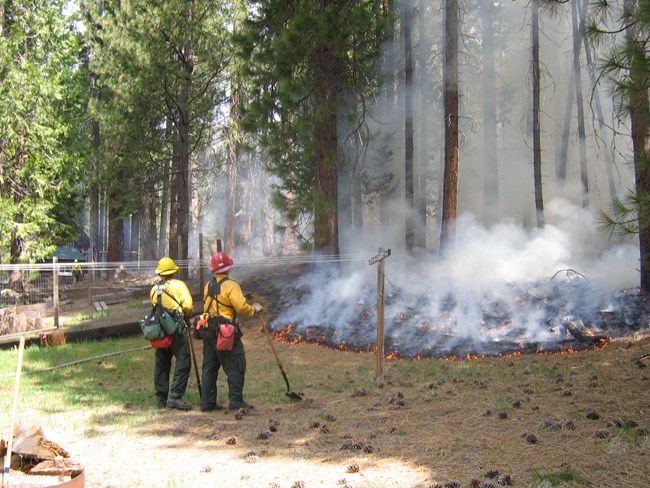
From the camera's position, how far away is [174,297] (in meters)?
7.88

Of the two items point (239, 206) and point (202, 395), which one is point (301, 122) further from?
point (239, 206)

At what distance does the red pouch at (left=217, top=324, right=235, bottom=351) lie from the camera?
7453 millimetres

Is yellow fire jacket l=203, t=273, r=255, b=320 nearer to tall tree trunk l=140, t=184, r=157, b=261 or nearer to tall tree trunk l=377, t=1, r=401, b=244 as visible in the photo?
tall tree trunk l=377, t=1, r=401, b=244

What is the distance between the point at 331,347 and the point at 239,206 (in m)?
17.2

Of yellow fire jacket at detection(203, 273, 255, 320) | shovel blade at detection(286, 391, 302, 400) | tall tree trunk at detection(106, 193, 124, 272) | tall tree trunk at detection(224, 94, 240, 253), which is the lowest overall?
shovel blade at detection(286, 391, 302, 400)

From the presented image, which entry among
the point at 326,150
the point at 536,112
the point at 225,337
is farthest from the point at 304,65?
the point at 225,337

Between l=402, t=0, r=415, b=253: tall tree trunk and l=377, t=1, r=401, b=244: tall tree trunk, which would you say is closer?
l=377, t=1, r=401, b=244: tall tree trunk

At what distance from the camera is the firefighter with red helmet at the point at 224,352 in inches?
301

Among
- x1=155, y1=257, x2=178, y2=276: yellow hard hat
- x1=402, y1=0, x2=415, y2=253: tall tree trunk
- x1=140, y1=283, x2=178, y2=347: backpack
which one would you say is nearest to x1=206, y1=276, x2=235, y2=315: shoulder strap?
x1=140, y1=283, x2=178, y2=347: backpack

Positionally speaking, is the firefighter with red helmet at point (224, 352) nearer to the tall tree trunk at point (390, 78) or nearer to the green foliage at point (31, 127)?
the tall tree trunk at point (390, 78)

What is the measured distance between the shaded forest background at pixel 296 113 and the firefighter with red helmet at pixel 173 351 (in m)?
5.23

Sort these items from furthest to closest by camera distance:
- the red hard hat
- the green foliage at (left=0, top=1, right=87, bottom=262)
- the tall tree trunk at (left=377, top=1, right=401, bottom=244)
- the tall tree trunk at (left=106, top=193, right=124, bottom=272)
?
the tall tree trunk at (left=106, top=193, right=124, bottom=272)
the green foliage at (left=0, top=1, right=87, bottom=262)
the tall tree trunk at (left=377, top=1, right=401, bottom=244)
the red hard hat

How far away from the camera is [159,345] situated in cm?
779

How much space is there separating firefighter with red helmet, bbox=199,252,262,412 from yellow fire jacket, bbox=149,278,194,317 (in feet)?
1.21
